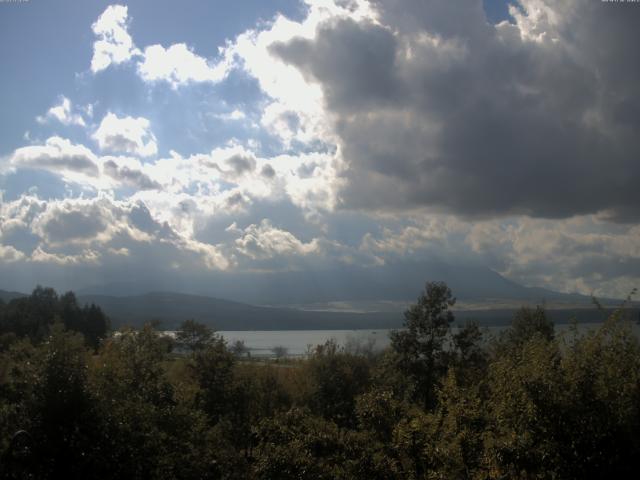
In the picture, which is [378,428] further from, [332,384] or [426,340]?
[332,384]

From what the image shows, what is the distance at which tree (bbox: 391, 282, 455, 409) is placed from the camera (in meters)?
43.1

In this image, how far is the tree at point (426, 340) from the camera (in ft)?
141

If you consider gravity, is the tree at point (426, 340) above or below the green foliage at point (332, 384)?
above

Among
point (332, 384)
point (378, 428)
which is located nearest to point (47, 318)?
point (332, 384)

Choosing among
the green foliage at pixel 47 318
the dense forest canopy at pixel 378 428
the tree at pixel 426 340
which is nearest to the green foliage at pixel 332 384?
the tree at pixel 426 340

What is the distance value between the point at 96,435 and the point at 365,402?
8.04 m

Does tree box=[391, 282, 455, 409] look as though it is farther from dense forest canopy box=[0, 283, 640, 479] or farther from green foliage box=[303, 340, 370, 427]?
dense forest canopy box=[0, 283, 640, 479]

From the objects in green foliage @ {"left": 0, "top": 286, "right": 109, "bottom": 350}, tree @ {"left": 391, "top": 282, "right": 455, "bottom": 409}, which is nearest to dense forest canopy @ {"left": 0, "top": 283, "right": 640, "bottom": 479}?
tree @ {"left": 391, "top": 282, "right": 455, "bottom": 409}

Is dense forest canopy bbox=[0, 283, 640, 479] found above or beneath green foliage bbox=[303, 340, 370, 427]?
above

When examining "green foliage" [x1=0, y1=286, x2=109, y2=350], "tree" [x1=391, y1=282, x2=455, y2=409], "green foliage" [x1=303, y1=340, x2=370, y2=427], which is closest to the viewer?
"green foliage" [x1=303, y1=340, x2=370, y2=427]

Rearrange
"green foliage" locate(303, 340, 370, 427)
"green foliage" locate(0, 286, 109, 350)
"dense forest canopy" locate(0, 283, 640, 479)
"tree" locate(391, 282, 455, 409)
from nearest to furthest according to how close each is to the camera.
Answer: "dense forest canopy" locate(0, 283, 640, 479), "green foliage" locate(303, 340, 370, 427), "tree" locate(391, 282, 455, 409), "green foliage" locate(0, 286, 109, 350)

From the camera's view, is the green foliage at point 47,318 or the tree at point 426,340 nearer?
the tree at point 426,340

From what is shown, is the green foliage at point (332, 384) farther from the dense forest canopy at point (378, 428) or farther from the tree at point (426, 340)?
the dense forest canopy at point (378, 428)

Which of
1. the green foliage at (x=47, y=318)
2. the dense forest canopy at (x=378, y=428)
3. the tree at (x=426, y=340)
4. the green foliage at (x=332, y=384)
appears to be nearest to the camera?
the dense forest canopy at (x=378, y=428)
